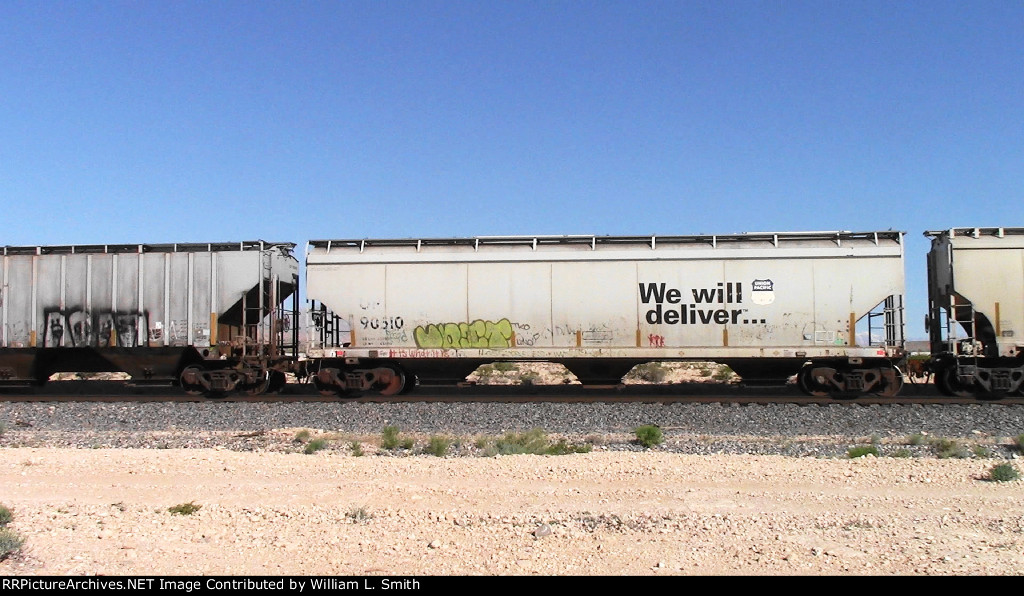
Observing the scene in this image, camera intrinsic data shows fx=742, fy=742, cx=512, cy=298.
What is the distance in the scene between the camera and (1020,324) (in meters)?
16.3

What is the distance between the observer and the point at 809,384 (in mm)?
17078

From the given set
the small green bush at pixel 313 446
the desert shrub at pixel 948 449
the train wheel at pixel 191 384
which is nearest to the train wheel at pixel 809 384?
the desert shrub at pixel 948 449

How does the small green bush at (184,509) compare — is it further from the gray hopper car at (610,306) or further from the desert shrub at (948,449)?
the gray hopper car at (610,306)

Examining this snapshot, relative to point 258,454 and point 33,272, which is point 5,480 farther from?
point 33,272

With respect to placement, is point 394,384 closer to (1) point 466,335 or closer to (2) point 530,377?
(1) point 466,335

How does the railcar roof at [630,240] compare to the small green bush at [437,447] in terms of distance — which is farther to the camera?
the railcar roof at [630,240]

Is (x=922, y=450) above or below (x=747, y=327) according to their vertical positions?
below

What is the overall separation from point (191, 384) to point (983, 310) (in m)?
18.3

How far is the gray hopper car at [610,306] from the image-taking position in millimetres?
16891

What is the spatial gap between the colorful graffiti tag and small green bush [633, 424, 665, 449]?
6.10m

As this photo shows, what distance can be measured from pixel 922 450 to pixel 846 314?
21.2 ft

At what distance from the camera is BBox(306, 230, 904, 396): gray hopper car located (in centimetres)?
1689

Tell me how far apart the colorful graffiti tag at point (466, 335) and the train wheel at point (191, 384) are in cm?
541

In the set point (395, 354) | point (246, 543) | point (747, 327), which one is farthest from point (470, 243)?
point (246, 543)
